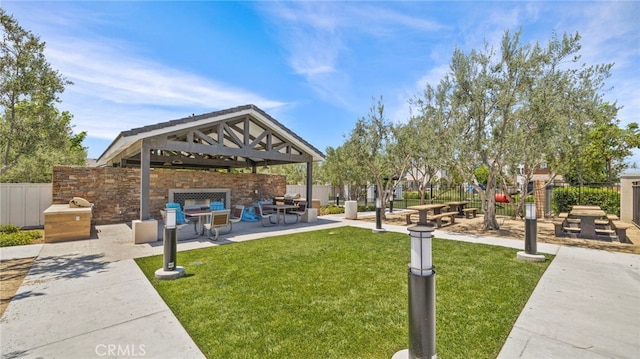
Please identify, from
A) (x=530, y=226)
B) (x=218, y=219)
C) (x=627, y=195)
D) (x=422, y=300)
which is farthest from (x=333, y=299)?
(x=627, y=195)

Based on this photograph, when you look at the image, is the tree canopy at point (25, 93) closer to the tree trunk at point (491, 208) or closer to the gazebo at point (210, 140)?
the gazebo at point (210, 140)

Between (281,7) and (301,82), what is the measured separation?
558 centimetres

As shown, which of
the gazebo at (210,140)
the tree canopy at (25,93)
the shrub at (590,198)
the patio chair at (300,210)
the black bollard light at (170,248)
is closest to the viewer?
the black bollard light at (170,248)

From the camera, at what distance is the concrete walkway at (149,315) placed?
2.72m

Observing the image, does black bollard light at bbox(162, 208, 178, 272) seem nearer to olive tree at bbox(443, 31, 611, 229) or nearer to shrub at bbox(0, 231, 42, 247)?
shrub at bbox(0, 231, 42, 247)

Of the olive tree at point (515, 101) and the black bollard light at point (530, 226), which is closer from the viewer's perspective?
the black bollard light at point (530, 226)

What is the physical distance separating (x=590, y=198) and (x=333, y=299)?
15621 millimetres

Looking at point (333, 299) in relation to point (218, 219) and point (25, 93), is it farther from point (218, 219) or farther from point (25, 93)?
point (25, 93)

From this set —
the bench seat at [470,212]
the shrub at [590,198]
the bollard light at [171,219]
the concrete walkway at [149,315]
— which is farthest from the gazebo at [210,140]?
the shrub at [590,198]

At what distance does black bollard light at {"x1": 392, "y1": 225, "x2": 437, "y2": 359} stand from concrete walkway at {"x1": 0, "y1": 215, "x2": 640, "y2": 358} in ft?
3.12

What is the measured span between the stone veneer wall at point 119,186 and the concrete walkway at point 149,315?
5836 mm

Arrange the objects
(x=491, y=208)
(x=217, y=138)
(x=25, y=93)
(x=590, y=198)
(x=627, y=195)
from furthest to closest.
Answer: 1. (x=590, y=198)
2. (x=627, y=195)
3. (x=217, y=138)
4. (x=491, y=208)
5. (x=25, y=93)

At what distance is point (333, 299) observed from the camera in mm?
3920

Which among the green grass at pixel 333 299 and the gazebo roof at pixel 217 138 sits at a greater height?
the gazebo roof at pixel 217 138
